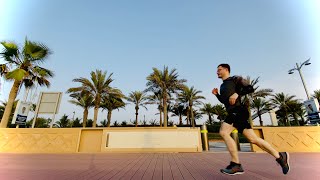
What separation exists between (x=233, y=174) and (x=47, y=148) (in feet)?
33.7

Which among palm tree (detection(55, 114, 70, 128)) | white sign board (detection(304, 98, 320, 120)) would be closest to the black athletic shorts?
white sign board (detection(304, 98, 320, 120))

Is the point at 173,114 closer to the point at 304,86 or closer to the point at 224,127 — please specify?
the point at 304,86

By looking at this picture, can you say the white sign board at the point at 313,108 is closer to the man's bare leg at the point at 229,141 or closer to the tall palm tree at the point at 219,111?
the man's bare leg at the point at 229,141

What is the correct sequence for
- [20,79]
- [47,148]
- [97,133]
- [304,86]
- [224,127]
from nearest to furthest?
[224,127] < [47,148] < [97,133] < [20,79] < [304,86]

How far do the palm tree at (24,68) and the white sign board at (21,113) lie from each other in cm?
42

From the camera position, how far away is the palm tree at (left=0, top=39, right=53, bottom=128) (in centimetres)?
1174

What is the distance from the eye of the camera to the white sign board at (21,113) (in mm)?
11438

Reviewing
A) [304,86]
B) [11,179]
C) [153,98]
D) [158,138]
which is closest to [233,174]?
[11,179]

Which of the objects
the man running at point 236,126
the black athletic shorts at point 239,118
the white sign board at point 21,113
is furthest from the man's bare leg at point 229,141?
the white sign board at point 21,113

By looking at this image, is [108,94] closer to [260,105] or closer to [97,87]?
[97,87]

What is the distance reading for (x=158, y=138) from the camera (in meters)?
9.88

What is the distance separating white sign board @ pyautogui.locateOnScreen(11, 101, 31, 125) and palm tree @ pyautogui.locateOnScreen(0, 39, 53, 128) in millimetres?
417

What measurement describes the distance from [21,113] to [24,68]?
10.6ft

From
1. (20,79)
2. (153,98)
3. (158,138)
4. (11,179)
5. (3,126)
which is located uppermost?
(153,98)
